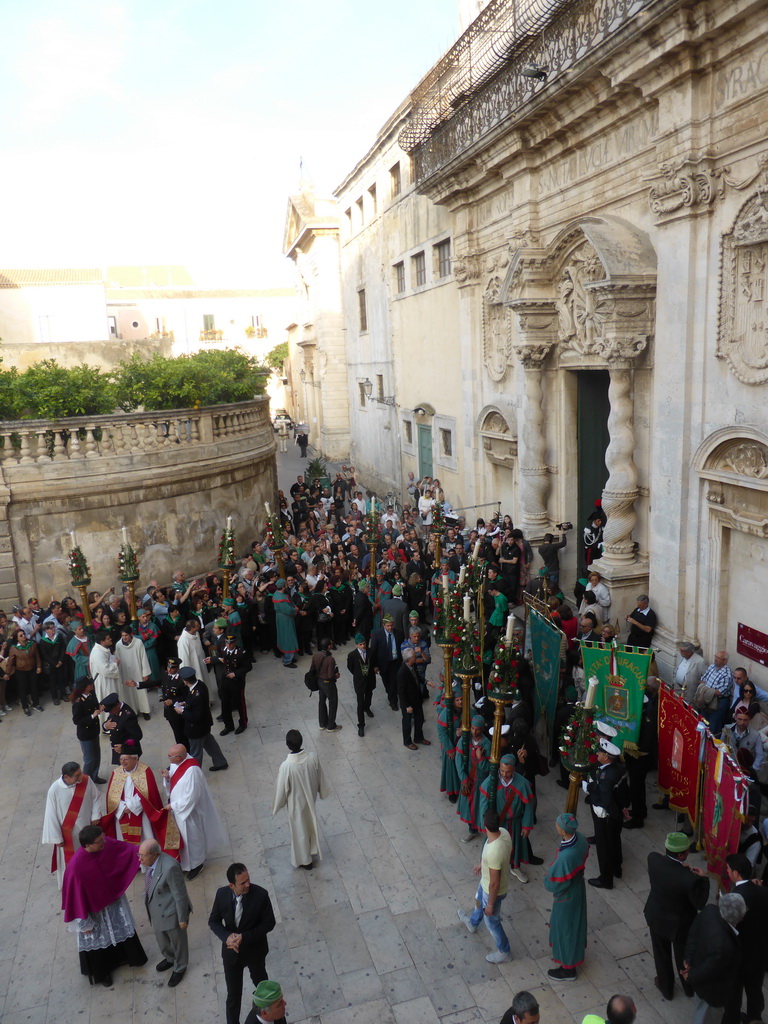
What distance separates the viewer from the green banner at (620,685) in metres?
7.96

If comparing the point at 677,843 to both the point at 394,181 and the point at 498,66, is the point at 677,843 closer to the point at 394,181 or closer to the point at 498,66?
the point at 498,66

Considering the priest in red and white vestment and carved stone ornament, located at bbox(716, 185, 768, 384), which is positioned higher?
carved stone ornament, located at bbox(716, 185, 768, 384)

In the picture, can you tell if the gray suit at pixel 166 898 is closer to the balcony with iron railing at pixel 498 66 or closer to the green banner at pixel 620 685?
the green banner at pixel 620 685

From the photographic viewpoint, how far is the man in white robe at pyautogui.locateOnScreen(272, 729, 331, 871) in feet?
23.7

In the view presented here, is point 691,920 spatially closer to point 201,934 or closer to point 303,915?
point 303,915

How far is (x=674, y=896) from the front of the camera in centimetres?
541

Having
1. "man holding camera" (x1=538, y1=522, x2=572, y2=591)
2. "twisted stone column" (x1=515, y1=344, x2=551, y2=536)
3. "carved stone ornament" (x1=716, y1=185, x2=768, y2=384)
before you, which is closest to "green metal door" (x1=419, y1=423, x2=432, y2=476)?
"twisted stone column" (x1=515, y1=344, x2=551, y2=536)

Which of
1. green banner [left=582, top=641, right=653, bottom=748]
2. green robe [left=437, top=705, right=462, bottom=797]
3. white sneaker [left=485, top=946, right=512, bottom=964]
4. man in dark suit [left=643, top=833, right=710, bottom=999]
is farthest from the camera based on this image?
green robe [left=437, top=705, right=462, bottom=797]

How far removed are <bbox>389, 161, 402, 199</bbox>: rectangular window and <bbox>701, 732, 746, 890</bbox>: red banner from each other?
19.9 meters

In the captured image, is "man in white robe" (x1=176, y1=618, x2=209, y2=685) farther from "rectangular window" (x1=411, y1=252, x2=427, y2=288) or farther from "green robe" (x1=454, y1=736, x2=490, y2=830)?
"rectangular window" (x1=411, y1=252, x2=427, y2=288)

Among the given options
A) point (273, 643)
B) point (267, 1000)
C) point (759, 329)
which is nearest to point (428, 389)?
point (273, 643)

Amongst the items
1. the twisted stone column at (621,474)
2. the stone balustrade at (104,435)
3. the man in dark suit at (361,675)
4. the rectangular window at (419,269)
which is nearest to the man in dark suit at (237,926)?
the man in dark suit at (361,675)

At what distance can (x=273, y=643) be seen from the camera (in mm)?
13242

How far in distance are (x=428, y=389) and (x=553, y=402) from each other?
745 cm
